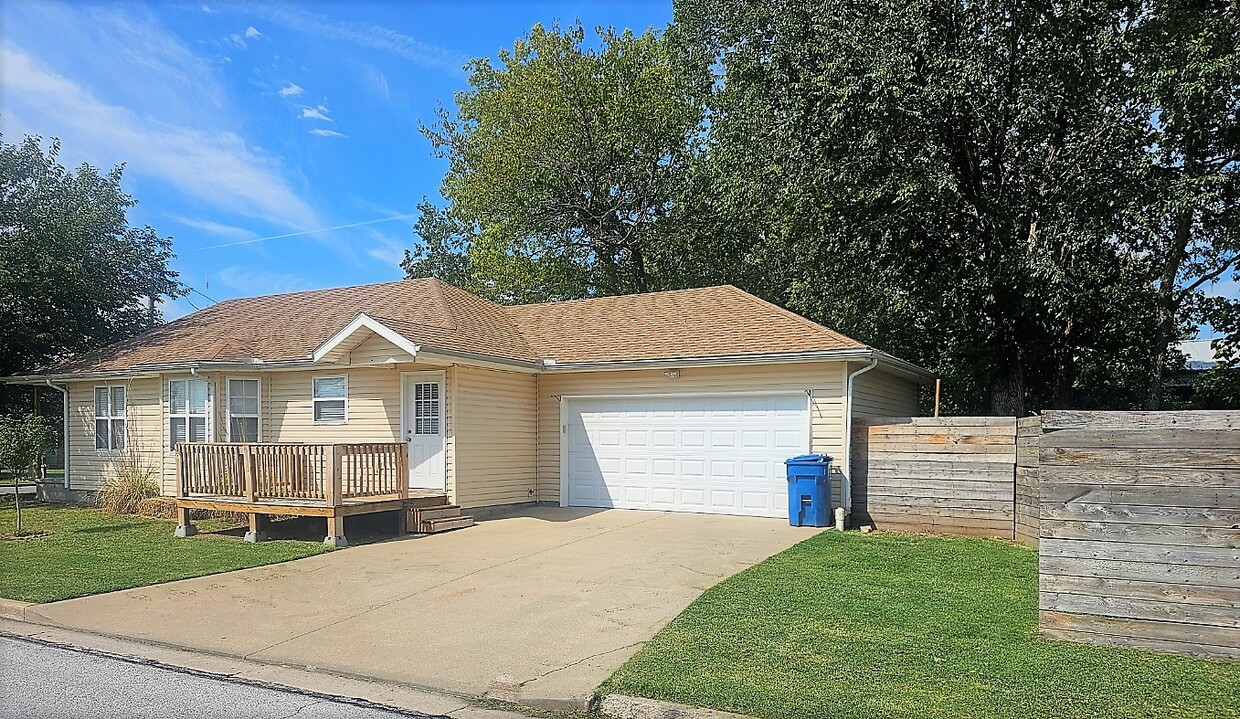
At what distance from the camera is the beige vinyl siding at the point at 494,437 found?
13.9 metres

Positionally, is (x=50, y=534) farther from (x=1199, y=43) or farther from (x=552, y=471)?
(x=1199, y=43)

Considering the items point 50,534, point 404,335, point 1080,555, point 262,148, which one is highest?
point 262,148

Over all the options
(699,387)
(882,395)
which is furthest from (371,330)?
(882,395)

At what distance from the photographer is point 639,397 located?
14.9 metres

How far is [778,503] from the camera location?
1372cm

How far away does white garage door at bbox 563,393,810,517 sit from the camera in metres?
13.8

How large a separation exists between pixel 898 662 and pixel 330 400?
1199cm

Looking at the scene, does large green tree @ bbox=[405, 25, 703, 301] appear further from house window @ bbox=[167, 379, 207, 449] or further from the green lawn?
the green lawn

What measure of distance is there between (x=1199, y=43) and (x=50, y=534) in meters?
19.8

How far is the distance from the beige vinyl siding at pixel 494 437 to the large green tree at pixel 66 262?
40.9ft

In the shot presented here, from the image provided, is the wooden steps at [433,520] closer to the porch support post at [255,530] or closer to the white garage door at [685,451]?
the porch support post at [255,530]

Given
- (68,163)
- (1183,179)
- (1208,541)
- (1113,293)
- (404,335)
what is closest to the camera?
(1208,541)

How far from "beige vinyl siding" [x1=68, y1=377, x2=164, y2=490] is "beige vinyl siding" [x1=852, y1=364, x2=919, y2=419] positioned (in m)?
13.6

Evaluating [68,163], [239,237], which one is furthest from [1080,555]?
[239,237]
